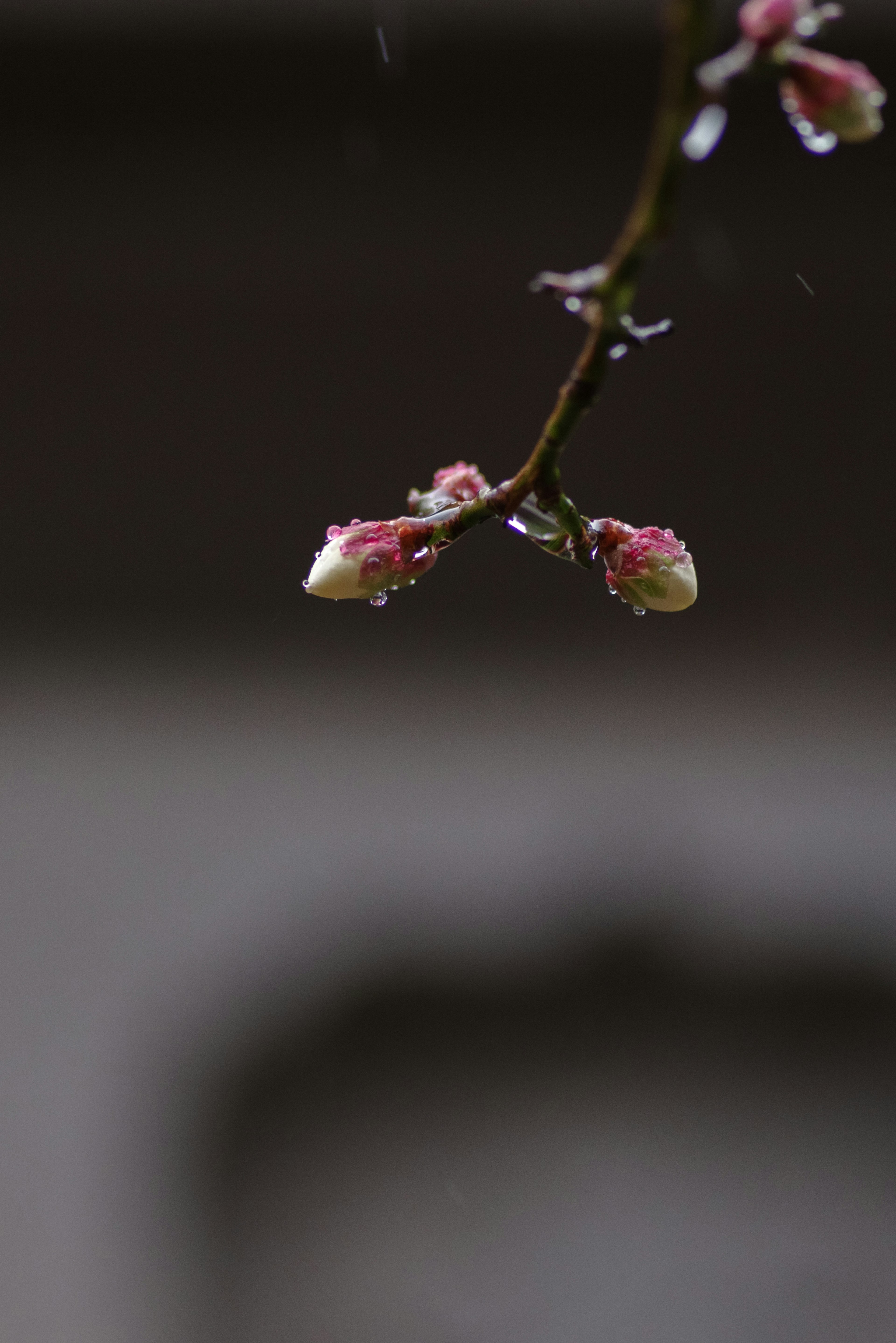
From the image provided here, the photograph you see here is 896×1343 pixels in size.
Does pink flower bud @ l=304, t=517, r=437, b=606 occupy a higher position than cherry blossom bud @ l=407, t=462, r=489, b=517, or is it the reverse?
cherry blossom bud @ l=407, t=462, r=489, b=517

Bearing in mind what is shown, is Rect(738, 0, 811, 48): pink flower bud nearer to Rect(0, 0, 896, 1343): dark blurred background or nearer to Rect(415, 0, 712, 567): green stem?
Rect(415, 0, 712, 567): green stem

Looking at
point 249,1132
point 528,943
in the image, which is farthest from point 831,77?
point 249,1132

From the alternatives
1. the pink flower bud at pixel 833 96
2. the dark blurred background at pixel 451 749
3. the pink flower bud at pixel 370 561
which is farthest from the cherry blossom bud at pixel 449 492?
the dark blurred background at pixel 451 749

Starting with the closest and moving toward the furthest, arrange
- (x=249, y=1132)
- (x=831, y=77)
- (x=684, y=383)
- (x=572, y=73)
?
(x=831, y=77) < (x=572, y=73) < (x=249, y=1132) < (x=684, y=383)

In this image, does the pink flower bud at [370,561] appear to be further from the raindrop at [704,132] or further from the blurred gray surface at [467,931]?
the blurred gray surface at [467,931]

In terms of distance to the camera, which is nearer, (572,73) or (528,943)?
(572,73)

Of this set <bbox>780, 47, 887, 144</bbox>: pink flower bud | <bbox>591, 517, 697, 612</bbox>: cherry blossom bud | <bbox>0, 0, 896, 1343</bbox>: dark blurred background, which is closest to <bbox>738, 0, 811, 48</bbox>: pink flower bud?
<bbox>780, 47, 887, 144</bbox>: pink flower bud

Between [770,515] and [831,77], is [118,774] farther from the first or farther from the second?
[831,77]
